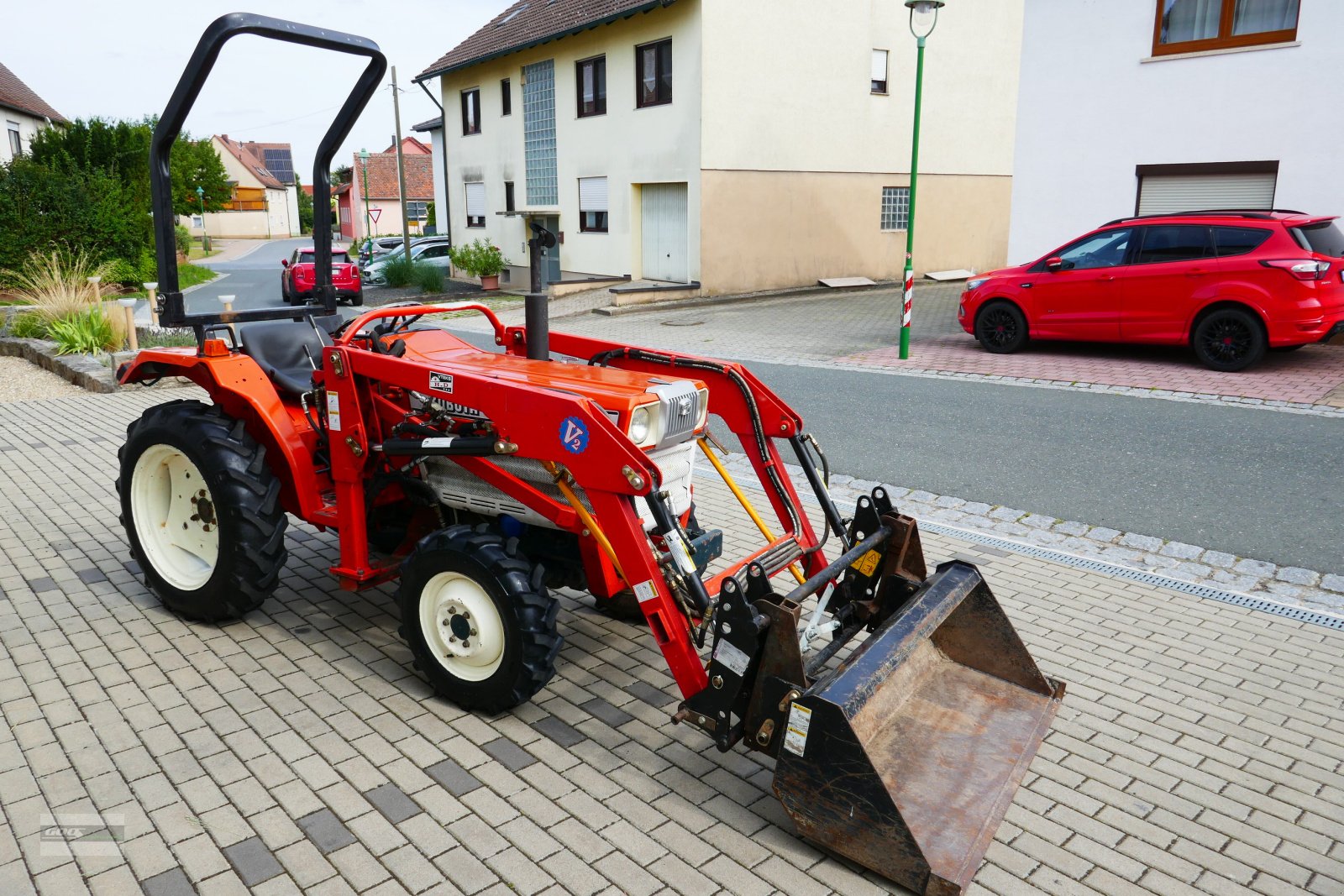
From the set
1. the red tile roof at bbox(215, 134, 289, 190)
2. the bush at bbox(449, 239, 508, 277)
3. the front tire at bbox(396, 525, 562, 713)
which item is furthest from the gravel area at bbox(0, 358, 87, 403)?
the red tile roof at bbox(215, 134, 289, 190)

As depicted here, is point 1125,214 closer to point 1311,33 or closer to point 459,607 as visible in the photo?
point 1311,33

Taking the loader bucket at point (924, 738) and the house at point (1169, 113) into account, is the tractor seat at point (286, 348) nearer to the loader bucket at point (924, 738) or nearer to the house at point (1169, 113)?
the loader bucket at point (924, 738)

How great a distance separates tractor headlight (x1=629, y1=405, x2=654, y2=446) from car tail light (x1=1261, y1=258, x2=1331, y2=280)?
977 cm

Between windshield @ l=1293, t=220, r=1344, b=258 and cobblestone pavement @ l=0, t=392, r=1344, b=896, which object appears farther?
windshield @ l=1293, t=220, r=1344, b=258

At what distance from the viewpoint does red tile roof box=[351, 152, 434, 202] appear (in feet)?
229

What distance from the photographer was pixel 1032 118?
15922 millimetres

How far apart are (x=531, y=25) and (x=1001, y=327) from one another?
1724cm

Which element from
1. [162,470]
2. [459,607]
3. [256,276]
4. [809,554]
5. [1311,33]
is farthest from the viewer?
[256,276]

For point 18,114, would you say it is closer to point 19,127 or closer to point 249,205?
point 19,127

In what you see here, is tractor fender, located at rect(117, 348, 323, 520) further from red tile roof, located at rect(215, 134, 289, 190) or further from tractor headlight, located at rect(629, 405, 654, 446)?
red tile roof, located at rect(215, 134, 289, 190)

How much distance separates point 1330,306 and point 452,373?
10487mm

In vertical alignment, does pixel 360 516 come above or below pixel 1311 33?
below

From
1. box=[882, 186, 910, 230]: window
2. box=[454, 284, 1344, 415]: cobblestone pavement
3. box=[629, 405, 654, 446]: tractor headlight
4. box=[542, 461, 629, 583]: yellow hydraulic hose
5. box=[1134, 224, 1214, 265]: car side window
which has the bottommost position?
box=[454, 284, 1344, 415]: cobblestone pavement

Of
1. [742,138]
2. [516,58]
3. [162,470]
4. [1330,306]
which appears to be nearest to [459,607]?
[162,470]
